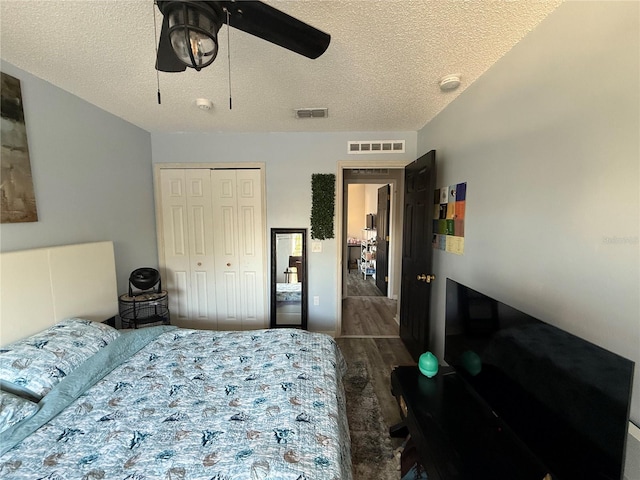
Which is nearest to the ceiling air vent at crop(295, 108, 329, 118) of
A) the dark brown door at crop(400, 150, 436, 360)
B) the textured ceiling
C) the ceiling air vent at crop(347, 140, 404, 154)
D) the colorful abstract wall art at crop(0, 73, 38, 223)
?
the textured ceiling

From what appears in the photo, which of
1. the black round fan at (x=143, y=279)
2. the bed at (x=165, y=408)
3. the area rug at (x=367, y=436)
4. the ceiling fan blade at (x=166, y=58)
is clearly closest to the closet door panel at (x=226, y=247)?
the black round fan at (x=143, y=279)

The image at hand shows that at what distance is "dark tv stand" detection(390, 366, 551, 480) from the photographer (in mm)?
1108

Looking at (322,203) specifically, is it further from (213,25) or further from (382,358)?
(213,25)

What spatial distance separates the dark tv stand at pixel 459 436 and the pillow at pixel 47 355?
6.29 feet

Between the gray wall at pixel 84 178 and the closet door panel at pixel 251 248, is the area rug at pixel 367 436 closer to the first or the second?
the closet door panel at pixel 251 248

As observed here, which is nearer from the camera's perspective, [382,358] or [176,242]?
[382,358]

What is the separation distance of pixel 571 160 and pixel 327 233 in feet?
7.48

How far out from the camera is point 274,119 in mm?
2703

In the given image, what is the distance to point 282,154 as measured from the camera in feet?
10.3

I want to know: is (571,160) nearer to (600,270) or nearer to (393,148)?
(600,270)

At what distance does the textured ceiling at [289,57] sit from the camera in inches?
50.6

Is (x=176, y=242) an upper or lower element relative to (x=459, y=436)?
upper

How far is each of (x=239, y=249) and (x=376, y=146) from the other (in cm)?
211

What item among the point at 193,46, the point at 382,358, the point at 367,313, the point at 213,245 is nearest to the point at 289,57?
the point at 193,46
